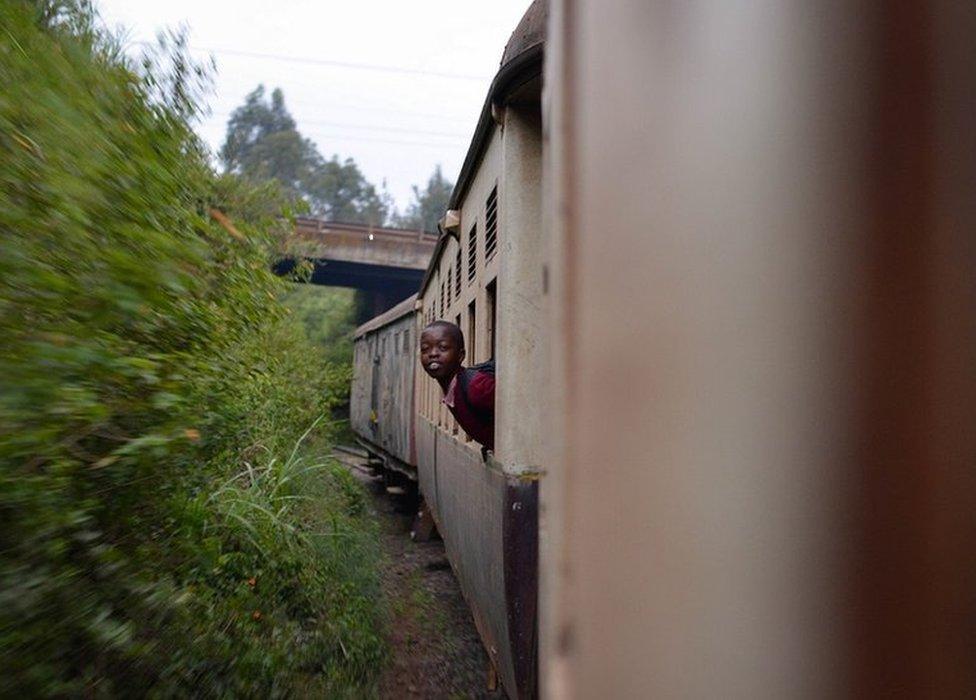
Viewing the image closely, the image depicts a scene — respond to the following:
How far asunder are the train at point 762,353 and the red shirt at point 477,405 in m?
2.40

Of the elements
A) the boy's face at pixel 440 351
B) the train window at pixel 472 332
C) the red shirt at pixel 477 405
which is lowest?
the red shirt at pixel 477 405

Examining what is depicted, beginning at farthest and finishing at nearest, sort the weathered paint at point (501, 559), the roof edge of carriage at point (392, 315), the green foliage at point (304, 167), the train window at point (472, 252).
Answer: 1. the green foliage at point (304, 167)
2. the roof edge of carriage at point (392, 315)
3. the train window at point (472, 252)
4. the weathered paint at point (501, 559)

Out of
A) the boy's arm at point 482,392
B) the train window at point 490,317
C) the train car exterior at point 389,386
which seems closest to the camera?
the boy's arm at point 482,392

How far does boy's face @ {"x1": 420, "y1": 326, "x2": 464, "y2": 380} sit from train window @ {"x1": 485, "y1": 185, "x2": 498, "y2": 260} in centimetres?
46

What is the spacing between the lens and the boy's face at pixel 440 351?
11.8 ft

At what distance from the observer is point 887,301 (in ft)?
2.72

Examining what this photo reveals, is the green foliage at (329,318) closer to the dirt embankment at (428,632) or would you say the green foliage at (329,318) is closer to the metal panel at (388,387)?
the metal panel at (388,387)

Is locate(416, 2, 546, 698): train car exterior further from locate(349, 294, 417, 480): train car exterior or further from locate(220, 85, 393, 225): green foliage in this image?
locate(220, 85, 393, 225): green foliage

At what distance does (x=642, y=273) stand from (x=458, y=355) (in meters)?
2.85

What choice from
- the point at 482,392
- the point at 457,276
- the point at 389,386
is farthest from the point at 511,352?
the point at 389,386

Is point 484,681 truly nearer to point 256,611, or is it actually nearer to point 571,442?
point 256,611

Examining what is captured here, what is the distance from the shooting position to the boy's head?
11.8 ft

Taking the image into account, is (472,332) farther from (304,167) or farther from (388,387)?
(304,167)

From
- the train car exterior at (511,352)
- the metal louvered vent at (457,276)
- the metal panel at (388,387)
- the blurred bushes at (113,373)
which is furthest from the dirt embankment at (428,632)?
the metal louvered vent at (457,276)
